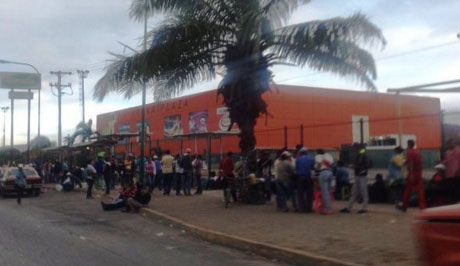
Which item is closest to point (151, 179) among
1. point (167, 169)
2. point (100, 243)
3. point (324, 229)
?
point (167, 169)

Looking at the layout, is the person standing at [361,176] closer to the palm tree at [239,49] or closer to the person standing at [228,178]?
the palm tree at [239,49]

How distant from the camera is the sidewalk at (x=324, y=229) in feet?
28.8

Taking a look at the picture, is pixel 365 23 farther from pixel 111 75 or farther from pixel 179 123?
pixel 179 123

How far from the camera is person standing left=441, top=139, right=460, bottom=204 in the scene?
11742 mm

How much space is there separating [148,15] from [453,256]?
14536 millimetres

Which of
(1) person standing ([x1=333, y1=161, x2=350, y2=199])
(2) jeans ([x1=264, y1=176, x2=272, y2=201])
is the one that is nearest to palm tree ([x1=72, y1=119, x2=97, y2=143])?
(2) jeans ([x1=264, y1=176, x2=272, y2=201])

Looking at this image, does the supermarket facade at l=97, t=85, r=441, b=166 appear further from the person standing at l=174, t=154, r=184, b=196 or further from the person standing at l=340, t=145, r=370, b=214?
the person standing at l=340, t=145, r=370, b=214

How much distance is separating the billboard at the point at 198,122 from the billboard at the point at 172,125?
1.55 metres

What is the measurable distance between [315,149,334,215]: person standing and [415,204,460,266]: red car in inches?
369

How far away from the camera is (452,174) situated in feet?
38.9

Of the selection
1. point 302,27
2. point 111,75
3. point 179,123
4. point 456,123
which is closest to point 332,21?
point 302,27

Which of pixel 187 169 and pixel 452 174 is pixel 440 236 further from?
pixel 187 169

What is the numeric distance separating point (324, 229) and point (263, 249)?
192cm

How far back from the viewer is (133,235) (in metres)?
12.5
